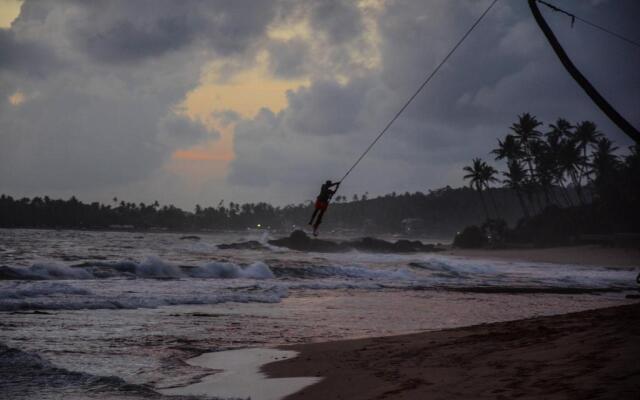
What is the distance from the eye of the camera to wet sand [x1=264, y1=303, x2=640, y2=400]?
5102 mm

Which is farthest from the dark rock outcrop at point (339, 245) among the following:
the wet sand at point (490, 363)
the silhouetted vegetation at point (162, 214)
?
the silhouetted vegetation at point (162, 214)

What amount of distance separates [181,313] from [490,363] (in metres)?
8.25

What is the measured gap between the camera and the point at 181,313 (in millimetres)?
12820

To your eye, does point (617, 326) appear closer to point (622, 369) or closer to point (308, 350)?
point (622, 369)

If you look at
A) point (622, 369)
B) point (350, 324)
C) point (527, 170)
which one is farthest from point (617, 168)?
point (622, 369)

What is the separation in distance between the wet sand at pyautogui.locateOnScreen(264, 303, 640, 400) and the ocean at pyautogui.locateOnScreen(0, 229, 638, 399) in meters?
1.54

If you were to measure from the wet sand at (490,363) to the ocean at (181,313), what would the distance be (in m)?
1.54

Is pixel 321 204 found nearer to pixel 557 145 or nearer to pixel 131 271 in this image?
pixel 131 271

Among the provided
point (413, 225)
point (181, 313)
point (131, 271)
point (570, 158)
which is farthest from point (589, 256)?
point (413, 225)

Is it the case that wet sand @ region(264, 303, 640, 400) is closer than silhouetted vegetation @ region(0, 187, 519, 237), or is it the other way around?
wet sand @ region(264, 303, 640, 400)

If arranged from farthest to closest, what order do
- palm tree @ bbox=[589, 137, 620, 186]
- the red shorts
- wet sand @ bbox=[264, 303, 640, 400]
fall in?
palm tree @ bbox=[589, 137, 620, 186] < the red shorts < wet sand @ bbox=[264, 303, 640, 400]

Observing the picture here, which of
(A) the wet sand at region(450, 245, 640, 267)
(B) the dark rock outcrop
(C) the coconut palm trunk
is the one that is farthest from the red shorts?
(B) the dark rock outcrop

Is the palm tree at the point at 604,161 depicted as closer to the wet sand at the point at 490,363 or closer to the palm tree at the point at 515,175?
the palm tree at the point at 515,175

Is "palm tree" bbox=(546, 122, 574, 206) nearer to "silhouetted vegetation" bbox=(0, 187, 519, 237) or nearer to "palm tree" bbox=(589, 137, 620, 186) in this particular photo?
"palm tree" bbox=(589, 137, 620, 186)
